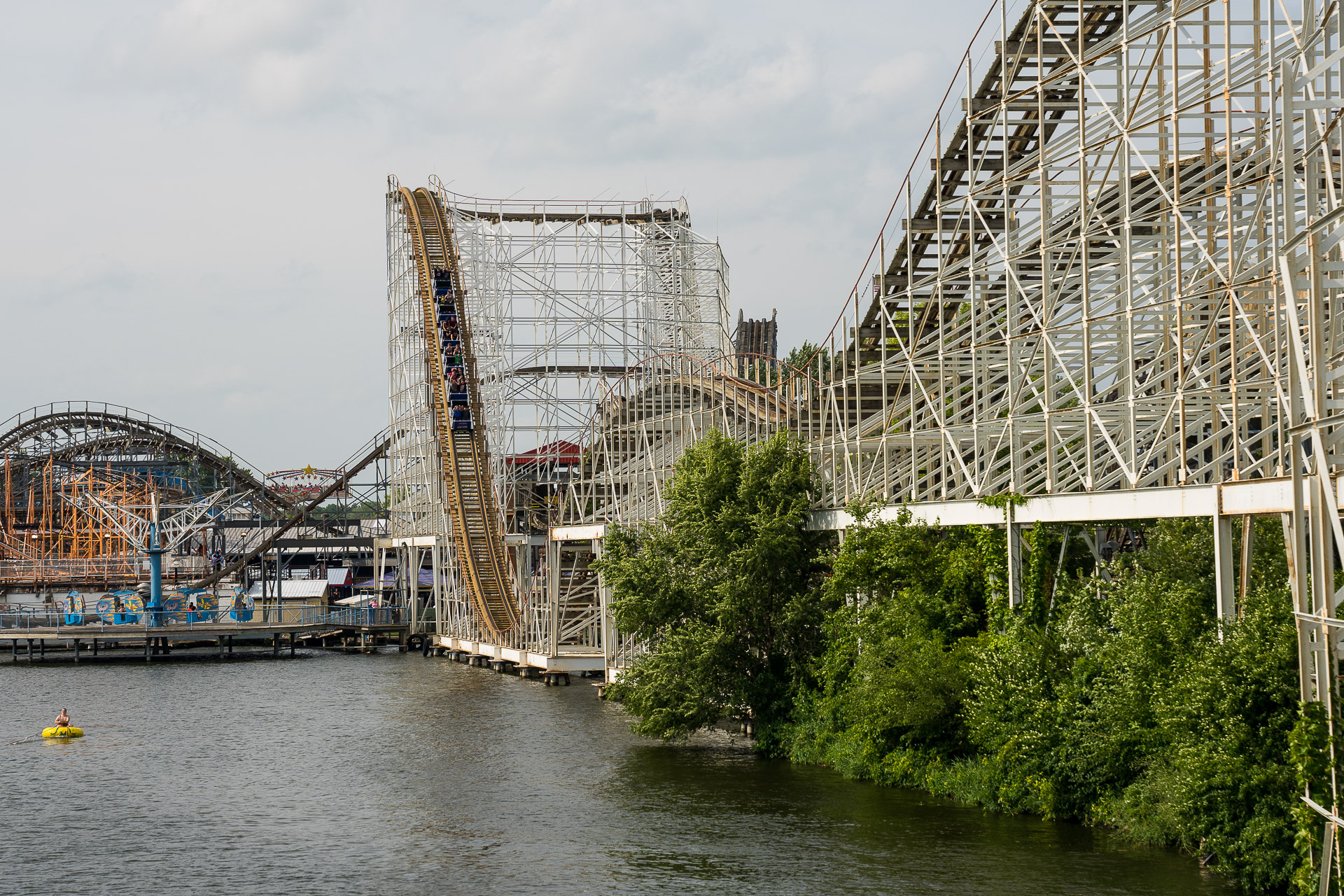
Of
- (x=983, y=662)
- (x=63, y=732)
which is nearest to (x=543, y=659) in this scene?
(x=63, y=732)

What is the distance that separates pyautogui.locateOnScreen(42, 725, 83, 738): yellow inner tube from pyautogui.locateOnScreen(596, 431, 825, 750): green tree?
12825 millimetres

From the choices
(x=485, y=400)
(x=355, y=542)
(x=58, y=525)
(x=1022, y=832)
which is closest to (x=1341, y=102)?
(x=1022, y=832)

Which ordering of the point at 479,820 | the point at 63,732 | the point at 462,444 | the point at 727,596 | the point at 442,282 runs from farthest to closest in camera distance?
1. the point at 442,282
2. the point at 462,444
3. the point at 63,732
4. the point at 727,596
5. the point at 479,820

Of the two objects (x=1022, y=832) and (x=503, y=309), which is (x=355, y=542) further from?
(x=1022, y=832)

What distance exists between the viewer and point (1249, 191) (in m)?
25.6

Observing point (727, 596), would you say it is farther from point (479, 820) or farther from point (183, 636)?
point (183, 636)

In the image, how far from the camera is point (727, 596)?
27.6 meters

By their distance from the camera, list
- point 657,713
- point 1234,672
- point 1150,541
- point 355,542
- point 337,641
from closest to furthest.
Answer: point 1234,672 → point 1150,541 → point 657,713 → point 337,641 → point 355,542

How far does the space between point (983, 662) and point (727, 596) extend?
641cm

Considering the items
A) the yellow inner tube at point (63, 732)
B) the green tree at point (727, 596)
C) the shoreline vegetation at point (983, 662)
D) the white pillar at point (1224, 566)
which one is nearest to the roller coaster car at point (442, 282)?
the shoreline vegetation at point (983, 662)

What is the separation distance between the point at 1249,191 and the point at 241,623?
4103 centimetres

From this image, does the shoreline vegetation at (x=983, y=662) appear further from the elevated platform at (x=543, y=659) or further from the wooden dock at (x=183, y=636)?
the wooden dock at (x=183, y=636)

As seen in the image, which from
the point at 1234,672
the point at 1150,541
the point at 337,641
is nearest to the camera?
the point at 1234,672

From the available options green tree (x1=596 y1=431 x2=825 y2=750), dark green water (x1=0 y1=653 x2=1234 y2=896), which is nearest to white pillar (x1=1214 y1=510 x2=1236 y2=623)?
dark green water (x1=0 y1=653 x2=1234 y2=896)
